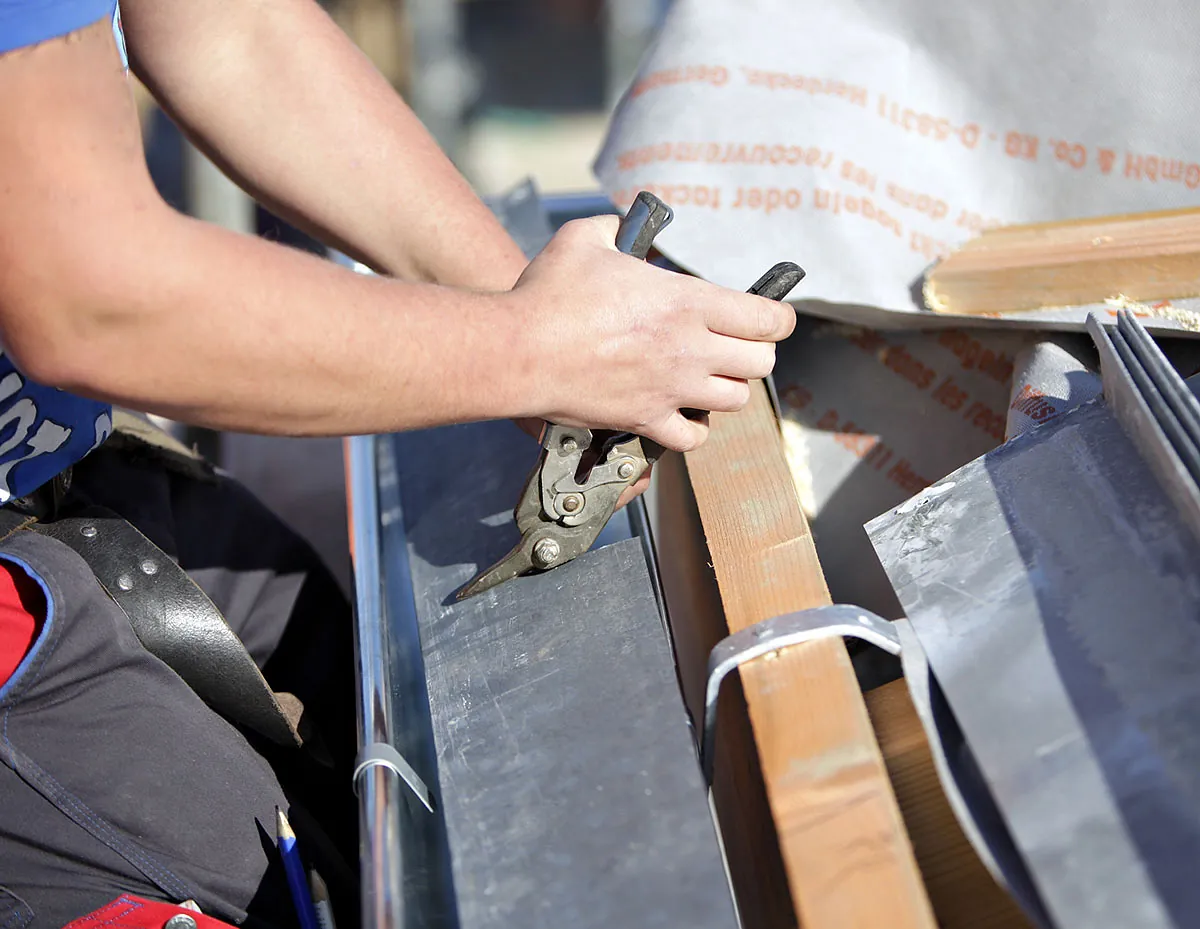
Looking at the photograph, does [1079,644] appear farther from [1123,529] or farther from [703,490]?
[703,490]

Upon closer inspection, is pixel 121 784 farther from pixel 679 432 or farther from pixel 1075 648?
pixel 1075 648

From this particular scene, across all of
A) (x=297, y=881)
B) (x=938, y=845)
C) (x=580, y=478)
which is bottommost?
(x=938, y=845)

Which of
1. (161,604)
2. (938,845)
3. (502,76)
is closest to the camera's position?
(938,845)

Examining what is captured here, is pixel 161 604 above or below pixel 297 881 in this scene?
above

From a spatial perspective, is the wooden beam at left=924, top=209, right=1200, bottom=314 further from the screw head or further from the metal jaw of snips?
the screw head

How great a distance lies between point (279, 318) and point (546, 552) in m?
0.35

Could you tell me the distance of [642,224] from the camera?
3.10 ft

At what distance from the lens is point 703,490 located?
1049 mm

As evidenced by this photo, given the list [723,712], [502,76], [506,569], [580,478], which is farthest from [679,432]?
[502,76]

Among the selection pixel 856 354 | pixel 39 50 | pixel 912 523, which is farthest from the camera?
pixel 856 354

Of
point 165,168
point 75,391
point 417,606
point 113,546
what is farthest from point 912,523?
point 165,168

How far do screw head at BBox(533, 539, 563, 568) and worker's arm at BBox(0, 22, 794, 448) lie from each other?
0.14m

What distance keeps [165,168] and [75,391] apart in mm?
3830

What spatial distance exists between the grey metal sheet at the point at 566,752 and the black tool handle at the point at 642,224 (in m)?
0.28
